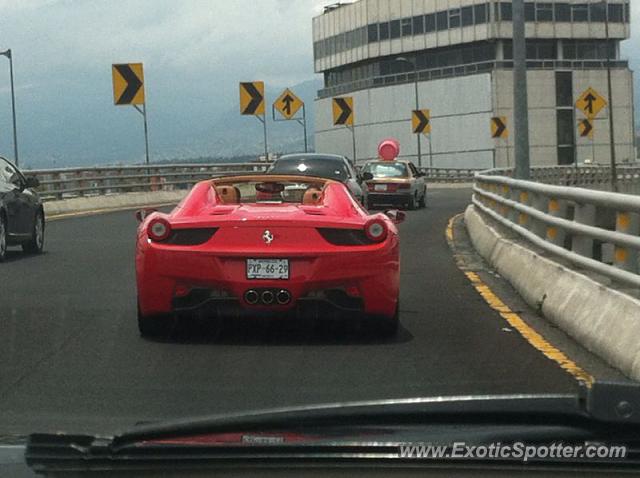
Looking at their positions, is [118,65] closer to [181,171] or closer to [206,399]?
[181,171]

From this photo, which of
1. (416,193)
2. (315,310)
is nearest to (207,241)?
(315,310)

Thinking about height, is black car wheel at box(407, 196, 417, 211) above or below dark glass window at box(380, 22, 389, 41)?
below

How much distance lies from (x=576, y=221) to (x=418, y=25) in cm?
9517

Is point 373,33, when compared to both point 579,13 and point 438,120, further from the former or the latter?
point 579,13

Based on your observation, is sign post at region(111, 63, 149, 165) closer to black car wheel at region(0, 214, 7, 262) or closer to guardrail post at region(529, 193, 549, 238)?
black car wheel at region(0, 214, 7, 262)

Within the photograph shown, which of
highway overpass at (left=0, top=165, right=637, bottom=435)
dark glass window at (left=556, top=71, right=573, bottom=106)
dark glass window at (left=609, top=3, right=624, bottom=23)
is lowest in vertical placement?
highway overpass at (left=0, top=165, right=637, bottom=435)

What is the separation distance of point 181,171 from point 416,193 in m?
11.8

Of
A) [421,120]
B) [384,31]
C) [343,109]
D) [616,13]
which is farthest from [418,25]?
[343,109]

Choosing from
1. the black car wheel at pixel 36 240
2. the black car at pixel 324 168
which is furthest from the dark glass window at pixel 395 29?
the black car wheel at pixel 36 240

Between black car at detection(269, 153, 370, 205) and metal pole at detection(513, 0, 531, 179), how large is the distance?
2752mm

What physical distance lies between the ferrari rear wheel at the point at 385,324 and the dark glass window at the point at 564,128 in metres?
89.4

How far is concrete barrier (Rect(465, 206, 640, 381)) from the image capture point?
867 centimetres

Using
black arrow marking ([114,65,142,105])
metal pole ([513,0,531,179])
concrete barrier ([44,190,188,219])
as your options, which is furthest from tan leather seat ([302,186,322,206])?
black arrow marking ([114,65,142,105])

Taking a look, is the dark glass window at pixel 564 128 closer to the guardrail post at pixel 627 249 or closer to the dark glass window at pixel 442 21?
the dark glass window at pixel 442 21
